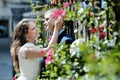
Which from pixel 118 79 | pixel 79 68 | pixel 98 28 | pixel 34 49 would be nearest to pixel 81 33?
pixel 34 49

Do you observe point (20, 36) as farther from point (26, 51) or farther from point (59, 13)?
point (59, 13)

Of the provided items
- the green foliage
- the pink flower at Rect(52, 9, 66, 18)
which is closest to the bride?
the pink flower at Rect(52, 9, 66, 18)

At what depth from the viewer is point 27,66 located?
3.98m

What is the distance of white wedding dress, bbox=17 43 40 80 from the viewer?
3938mm

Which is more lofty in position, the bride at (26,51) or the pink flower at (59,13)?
the pink flower at (59,13)

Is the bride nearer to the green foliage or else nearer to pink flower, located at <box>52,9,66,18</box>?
pink flower, located at <box>52,9,66,18</box>

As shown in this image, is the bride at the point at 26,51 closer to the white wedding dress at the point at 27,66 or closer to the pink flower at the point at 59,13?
the white wedding dress at the point at 27,66

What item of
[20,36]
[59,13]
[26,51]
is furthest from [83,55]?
[20,36]

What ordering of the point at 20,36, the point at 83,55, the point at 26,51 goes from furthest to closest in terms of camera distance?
the point at 20,36 < the point at 26,51 < the point at 83,55

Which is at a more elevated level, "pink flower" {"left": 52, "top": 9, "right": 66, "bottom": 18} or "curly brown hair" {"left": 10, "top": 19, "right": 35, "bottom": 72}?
"pink flower" {"left": 52, "top": 9, "right": 66, "bottom": 18}

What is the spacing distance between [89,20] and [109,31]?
0.24 metres

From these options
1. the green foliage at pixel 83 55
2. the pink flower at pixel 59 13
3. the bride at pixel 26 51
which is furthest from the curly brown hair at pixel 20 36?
the green foliage at pixel 83 55

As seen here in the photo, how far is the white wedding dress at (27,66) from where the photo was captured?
12.9 feet

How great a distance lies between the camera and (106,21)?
2508 mm
